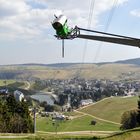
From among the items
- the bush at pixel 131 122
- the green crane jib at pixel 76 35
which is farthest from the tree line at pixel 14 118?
the green crane jib at pixel 76 35

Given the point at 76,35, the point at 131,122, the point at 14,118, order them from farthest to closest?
the point at 131,122 → the point at 14,118 → the point at 76,35

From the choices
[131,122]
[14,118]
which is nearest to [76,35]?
[14,118]

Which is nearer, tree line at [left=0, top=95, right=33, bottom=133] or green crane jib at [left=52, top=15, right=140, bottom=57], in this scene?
green crane jib at [left=52, top=15, right=140, bottom=57]

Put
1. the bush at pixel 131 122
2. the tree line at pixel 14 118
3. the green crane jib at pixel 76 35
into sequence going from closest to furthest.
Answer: the green crane jib at pixel 76 35 → the tree line at pixel 14 118 → the bush at pixel 131 122

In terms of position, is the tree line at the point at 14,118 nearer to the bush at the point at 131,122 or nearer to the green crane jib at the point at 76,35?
the bush at the point at 131,122

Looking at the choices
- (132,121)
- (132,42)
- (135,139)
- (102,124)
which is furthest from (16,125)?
(102,124)

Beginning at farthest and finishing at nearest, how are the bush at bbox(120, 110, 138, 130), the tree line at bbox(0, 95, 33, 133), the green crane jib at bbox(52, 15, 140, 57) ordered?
the bush at bbox(120, 110, 138, 130) < the tree line at bbox(0, 95, 33, 133) < the green crane jib at bbox(52, 15, 140, 57)

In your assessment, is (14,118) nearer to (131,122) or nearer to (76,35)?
(131,122)

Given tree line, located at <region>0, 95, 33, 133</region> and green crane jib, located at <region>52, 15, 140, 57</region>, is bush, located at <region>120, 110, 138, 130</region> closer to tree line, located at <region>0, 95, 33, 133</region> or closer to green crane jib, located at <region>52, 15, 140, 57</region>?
tree line, located at <region>0, 95, 33, 133</region>

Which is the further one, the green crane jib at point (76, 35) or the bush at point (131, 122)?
the bush at point (131, 122)

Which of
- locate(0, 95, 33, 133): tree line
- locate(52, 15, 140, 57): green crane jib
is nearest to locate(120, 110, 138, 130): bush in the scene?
locate(0, 95, 33, 133): tree line

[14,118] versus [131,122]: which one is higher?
[14,118]

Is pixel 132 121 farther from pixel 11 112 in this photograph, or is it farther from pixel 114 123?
pixel 114 123
